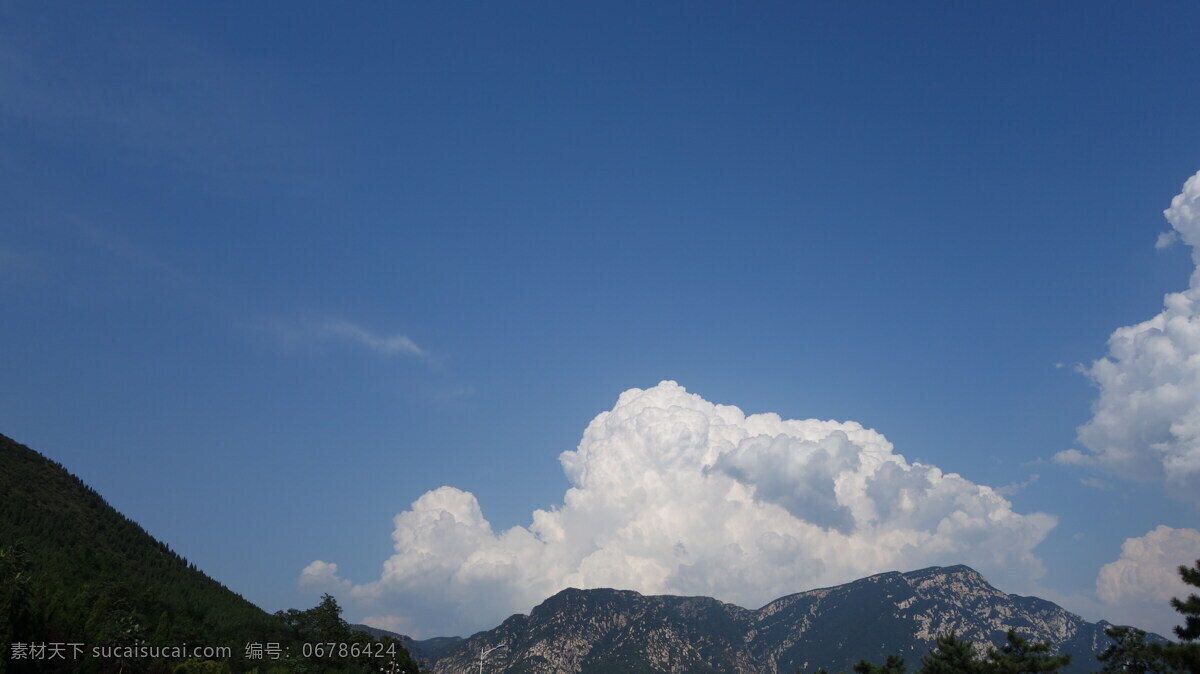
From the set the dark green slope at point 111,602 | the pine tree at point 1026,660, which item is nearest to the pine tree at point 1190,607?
the pine tree at point 1026,660

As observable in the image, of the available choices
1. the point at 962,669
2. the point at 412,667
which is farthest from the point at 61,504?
the point at 962,669

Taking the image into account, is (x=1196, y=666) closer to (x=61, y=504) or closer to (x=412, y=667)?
(x=412, y=667)

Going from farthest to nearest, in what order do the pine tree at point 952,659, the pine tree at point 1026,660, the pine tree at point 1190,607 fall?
1. the pine tree at point 952,659
2. the pine tree at point 1026,660
3. the pine tree at point 1190,607

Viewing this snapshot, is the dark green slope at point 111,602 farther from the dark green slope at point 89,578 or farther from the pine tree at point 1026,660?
the pine tree at point 1026,660

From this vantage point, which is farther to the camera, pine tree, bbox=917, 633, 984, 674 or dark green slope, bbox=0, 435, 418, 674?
pine tree, bbox=917, 633, 984, 674

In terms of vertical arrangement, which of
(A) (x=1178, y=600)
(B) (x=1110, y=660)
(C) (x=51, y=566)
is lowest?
(B) (x=1110, y=660)

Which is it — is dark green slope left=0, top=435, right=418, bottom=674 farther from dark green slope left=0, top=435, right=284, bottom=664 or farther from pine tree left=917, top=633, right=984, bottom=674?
pine tree left=917, top=633, right=984, bottom=674

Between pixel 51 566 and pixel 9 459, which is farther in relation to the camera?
pixel 9 459

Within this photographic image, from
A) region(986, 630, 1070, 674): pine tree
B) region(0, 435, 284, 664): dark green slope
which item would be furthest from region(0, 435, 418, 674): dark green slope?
region(986, 630, 1070, 674): pine tree

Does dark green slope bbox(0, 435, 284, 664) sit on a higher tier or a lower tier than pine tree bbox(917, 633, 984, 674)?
higher

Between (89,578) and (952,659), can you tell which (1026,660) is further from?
(89,578)

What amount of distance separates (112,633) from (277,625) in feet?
241

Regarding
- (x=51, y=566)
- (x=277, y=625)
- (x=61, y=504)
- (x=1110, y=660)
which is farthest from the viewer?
(x=61, y=504)

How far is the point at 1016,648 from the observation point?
62.4m
